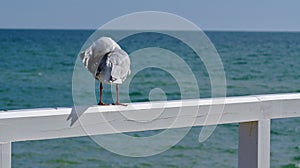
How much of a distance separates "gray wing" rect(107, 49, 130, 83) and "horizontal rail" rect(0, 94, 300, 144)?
0.10m

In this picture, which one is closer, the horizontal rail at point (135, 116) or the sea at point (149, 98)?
the horizontal rail at point (135, 116)

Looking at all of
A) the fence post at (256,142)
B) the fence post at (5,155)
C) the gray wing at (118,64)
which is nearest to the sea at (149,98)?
the gray wing at (118,64)

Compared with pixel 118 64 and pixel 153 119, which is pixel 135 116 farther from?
pixel 118 64

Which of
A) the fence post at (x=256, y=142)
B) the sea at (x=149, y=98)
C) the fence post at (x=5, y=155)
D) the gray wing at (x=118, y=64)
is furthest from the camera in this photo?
the sea at (x=149, y=98)

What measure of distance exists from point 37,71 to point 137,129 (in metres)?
24.7

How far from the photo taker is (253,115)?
1.95 meters

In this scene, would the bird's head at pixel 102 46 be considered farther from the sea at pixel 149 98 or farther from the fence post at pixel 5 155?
the fence post at pixel 5 155

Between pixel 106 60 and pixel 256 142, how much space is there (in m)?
0.61

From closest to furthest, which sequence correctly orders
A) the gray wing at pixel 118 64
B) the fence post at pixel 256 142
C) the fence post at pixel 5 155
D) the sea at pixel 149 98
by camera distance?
the fence post at pixel 5 155 < the gray wing at pixel 118 64 < the fence post at pixel 256 142 < the sea at pixel 149 98

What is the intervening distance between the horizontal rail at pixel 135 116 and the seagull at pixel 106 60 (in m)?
0.10

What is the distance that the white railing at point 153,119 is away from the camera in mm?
1592

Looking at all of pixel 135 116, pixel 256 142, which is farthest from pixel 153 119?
pixel 256 142

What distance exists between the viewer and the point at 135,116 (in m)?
1.77

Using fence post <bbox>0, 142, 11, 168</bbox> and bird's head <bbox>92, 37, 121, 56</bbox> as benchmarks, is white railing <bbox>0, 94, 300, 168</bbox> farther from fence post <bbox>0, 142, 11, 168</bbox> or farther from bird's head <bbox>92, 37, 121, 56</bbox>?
bird's head <bbox>92, 37, 121, 56</bbox>
